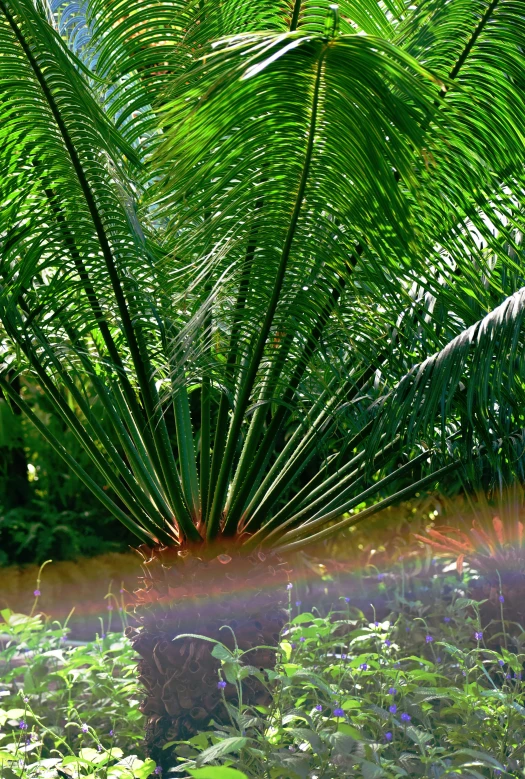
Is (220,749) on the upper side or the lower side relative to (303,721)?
upper

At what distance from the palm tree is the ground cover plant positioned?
277 mm

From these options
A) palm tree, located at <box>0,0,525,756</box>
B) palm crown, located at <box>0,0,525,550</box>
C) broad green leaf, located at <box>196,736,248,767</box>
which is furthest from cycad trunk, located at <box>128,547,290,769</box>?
broad green leaf, located at <box>196,736,248,767</box>

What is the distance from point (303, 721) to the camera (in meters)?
3.33

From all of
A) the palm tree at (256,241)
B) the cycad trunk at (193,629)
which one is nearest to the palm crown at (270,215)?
the palm tree at (256,241)

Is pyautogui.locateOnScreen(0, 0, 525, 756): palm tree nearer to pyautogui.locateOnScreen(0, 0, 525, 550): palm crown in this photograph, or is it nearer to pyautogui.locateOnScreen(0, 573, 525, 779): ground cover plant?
pyautogui.locateOnScreen(0, 0, 525, 550): palm crown

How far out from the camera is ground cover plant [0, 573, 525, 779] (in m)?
2.59

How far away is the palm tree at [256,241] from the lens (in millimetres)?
1924

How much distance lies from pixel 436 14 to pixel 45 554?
5.80 meters

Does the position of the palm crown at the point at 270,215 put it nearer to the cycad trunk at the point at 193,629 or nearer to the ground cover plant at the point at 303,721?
the cycad trunk at the point at 193,629

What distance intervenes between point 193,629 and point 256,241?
56.4 inches

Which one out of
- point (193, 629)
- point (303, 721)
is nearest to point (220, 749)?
point (193, 629)

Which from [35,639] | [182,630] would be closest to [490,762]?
[182,630]

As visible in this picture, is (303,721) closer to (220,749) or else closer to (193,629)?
(193,629)

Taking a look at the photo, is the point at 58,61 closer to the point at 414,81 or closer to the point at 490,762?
the point at 414,81
